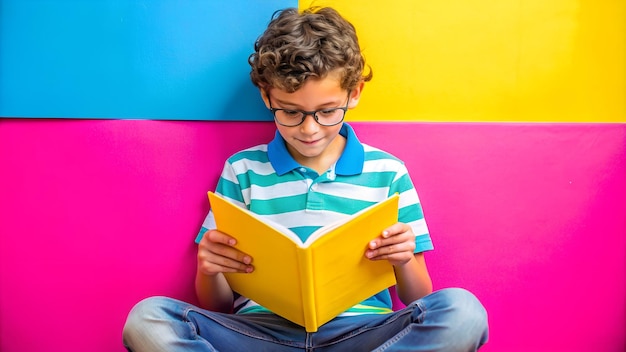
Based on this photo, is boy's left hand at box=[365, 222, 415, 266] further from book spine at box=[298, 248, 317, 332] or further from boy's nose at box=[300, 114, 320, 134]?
boy's nose at box=[300, 114, 320, 134]

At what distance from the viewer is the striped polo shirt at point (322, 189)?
113 cm

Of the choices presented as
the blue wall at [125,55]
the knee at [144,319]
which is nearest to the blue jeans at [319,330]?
the knee at [144,319]

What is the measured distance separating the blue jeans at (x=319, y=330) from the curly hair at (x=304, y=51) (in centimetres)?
44

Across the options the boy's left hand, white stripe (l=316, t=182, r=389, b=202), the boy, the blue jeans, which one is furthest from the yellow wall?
the blue jeans

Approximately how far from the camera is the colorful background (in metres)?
1.20

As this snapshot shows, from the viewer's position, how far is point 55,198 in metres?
1.24

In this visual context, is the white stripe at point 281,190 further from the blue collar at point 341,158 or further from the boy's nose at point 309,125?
the boy's nose at point 309,125

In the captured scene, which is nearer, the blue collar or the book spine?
the book spine

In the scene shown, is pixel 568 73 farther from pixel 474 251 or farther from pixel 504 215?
pixel 474 251

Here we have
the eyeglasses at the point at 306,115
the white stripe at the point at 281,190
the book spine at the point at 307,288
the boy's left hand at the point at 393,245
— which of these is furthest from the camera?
the white stripe at the point at 281,190

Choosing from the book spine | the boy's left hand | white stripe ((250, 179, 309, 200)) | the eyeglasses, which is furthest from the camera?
white stripe ((250, 179, 309, 200))

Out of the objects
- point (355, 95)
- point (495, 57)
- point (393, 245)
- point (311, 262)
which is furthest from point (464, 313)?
point (495, 57)

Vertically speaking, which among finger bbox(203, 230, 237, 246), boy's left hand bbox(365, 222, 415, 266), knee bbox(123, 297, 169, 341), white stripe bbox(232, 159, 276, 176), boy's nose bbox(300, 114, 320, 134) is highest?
boy's nose bbox(300, 114, 320, 134)

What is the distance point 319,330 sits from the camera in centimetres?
104
